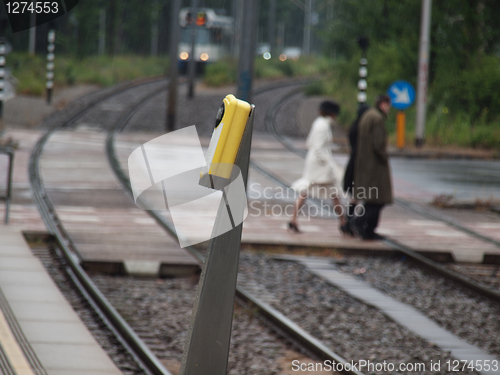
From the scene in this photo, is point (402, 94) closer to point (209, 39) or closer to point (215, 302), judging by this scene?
point (215, 302)

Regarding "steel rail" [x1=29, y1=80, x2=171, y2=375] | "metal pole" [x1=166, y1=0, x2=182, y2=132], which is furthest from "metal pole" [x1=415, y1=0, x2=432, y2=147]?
"steel rail" [x1=29, y1=80, x2=171, y2=375]

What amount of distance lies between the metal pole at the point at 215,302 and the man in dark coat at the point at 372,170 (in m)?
5.39

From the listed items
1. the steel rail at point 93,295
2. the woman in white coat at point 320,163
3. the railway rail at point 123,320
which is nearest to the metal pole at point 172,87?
the steel rail at point 93,295

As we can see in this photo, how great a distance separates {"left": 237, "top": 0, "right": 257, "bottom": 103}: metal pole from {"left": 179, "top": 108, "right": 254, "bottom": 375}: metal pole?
686cm

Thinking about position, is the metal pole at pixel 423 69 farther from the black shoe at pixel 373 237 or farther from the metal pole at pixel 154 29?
the metal pole at pixel 154 29

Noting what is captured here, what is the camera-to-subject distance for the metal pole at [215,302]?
3.38m

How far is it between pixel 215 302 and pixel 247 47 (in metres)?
7.29

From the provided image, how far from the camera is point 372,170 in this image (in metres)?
8.72

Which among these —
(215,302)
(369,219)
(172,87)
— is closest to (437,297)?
(369,219)

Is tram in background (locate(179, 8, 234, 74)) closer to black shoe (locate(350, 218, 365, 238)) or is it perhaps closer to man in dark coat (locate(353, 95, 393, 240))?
man in dark coat (locate(353, 95, 393, 240))

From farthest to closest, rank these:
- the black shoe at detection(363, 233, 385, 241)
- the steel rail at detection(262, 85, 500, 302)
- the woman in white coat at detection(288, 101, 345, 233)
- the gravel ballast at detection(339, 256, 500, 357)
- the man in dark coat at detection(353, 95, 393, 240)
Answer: the woman in white coat at detection(288, 101, 345, 233) → the black shoe at detection(363, 233, 385, 241) → the man in dark coat at detection(353, 95, 393, 240) → the steel rail at detection(262, 85, 500, 302) → the gravel ballast at detection(339, 256, 500, 357)

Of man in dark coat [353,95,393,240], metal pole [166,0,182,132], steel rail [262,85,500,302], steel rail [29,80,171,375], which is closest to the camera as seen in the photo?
steel rail [29,80,171,375]

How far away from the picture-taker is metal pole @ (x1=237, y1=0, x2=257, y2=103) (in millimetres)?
9977

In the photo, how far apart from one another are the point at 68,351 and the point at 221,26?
1354 inches
